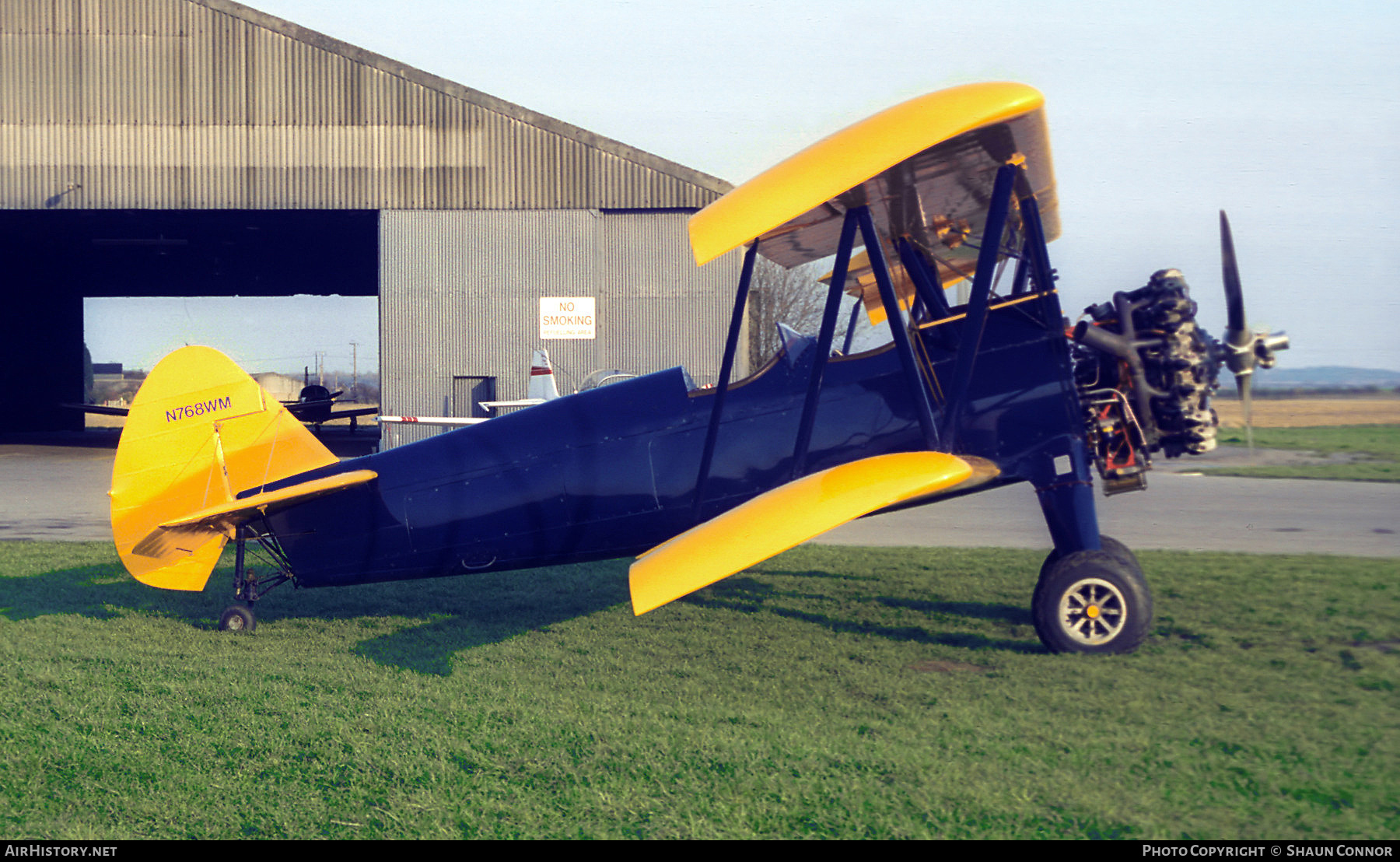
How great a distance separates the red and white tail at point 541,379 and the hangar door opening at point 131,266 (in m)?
5.71

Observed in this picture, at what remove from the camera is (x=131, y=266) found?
3484 cm

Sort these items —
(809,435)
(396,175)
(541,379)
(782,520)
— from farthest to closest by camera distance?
(396,175) < (541,379) < (809,435) < (782,520)

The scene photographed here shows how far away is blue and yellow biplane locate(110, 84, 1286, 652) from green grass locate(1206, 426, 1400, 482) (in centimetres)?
832

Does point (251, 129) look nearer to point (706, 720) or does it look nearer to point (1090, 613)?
point (706, 720)

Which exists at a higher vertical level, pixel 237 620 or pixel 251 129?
pixel 251 129

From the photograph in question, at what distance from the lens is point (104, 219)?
24.5 meters

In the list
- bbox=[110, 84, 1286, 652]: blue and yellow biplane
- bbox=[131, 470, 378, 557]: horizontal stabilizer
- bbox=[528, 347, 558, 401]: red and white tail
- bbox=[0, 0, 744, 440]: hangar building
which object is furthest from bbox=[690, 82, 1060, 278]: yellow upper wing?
bbox=[0, 0, 744, 440]: hangar building

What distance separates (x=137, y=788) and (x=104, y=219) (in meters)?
24.9

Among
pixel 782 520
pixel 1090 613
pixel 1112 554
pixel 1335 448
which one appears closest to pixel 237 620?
pixel 782 520

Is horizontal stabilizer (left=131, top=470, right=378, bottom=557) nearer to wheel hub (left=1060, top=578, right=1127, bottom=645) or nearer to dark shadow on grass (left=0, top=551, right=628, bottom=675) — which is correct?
dark shadow on grass (left=0, top=551, right=628, bottom=675)

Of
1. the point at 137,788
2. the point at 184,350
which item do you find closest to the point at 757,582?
the point at 184,350

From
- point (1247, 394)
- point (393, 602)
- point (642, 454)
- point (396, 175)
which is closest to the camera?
point (1247, 394)

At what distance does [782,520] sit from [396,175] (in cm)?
1714
